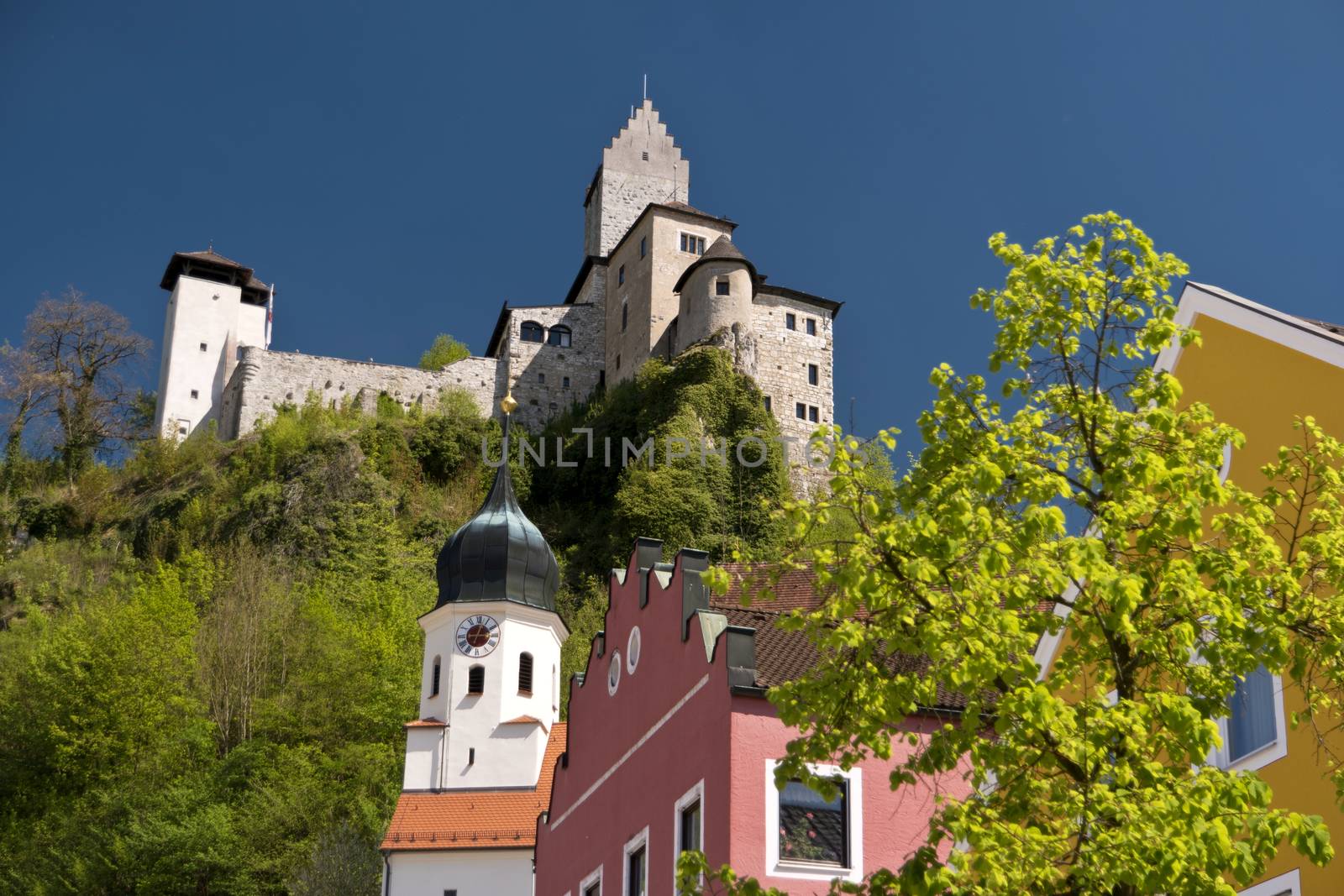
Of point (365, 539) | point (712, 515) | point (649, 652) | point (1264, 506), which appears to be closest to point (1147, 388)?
point (1264, 506)

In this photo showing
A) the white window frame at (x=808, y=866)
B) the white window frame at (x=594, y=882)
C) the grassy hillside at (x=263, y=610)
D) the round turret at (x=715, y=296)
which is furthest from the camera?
the round turret at (x=715, y=296)

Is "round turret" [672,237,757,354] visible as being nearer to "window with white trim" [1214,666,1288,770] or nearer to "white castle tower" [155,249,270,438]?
"white castle tower" [155,249,270,438]

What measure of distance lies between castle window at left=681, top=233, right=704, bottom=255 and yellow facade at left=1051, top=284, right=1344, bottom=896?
5698 cm

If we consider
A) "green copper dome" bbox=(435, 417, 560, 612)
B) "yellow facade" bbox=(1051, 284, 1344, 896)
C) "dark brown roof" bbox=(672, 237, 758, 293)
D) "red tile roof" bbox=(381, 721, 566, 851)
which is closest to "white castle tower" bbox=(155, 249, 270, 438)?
"dark brown roof" bbox=(672, 237, 758, 293)

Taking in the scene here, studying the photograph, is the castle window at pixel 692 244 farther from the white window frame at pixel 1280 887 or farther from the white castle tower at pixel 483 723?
the white window frame at pixel 1280 887

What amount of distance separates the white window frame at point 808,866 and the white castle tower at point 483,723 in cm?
1652

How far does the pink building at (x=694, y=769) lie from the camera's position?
14.8 m

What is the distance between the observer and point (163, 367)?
7650 cm

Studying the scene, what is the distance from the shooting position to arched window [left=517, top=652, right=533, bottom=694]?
112 feet

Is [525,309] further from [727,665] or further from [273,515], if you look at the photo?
[727,665]

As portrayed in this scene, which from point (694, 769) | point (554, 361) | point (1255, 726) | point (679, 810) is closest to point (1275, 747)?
point (1255, 726)

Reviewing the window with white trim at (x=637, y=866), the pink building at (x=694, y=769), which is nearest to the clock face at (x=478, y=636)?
the pink building at (x=694, y=769)

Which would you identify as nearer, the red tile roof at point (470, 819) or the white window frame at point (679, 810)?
the white window frame at point (679, 810)

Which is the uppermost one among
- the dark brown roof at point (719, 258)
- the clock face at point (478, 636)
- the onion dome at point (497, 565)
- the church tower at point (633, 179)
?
the church tower at point (633, 179)
